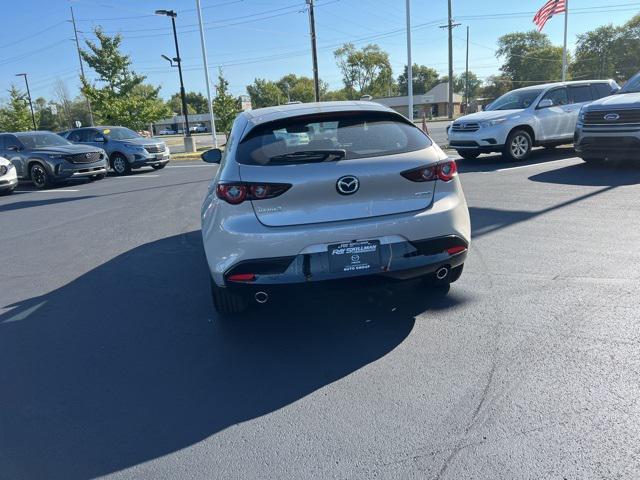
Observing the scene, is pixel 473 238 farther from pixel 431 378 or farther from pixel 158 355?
pixel 158 355

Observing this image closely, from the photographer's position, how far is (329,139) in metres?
3.66

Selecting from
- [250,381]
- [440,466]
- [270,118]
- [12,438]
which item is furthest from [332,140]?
[12,438]

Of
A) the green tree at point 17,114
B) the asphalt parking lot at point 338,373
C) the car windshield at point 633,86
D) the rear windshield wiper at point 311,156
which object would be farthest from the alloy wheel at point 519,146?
the green tree at point 17,114

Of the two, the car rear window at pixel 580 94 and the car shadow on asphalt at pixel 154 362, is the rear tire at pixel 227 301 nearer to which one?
the car shadow on asphalt at pixel 154 362

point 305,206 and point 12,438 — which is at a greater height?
point 305,206

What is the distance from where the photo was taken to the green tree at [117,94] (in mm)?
28434

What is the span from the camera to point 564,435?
247 centimetres

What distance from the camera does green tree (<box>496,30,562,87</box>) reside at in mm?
98625

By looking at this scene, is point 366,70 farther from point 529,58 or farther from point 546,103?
point 546,103

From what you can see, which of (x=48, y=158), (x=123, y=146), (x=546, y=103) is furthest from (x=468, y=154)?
(x=48, y=158)

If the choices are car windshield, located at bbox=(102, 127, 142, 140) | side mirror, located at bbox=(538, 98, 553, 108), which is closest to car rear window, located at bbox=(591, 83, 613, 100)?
side mirror, located at bbox=(538, 98, 553, 108)

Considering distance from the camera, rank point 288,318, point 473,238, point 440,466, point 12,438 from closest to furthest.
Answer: point 440,466
point 12,438
point 288,318
point 473,238

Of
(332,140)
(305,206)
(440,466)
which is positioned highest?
(332,140)

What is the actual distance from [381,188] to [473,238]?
2.90 meters
